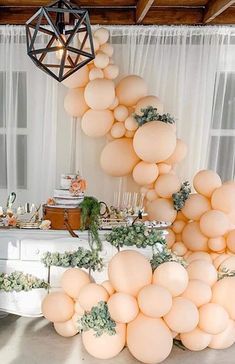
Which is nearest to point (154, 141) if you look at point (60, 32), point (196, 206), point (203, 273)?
point (196, 206)

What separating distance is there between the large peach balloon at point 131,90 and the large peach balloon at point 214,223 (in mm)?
1162

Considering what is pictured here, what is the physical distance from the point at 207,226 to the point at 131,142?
96cm

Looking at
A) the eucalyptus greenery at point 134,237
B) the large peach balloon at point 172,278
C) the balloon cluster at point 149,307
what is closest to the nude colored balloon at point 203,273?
the balloon cluster at point 149,307

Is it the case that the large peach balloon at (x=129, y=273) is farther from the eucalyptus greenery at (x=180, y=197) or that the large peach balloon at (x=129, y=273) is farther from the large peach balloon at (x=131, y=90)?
the large peach balloon at (x=131, y=90)

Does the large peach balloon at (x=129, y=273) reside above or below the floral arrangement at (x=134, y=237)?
below

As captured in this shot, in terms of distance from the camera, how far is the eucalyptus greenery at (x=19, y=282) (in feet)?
8.55

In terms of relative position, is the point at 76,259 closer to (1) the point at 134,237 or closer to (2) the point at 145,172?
(1) the point at 134,237

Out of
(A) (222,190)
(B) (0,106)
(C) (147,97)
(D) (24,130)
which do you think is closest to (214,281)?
(A) (222,190)

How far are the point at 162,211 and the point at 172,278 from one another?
2.78ft

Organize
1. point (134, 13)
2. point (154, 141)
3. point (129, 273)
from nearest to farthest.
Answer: point (129, 273)
point (154, 141)
point (134, 13)

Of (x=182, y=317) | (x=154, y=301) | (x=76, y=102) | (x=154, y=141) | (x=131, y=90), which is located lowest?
(x=182, y=317)

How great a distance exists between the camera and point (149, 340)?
7.32ft

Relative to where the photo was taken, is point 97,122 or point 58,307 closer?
point 58,307

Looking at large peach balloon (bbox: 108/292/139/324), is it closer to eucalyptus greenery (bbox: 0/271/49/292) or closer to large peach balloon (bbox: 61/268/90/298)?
large peach balloon (bbox: 61/268/90/298)
